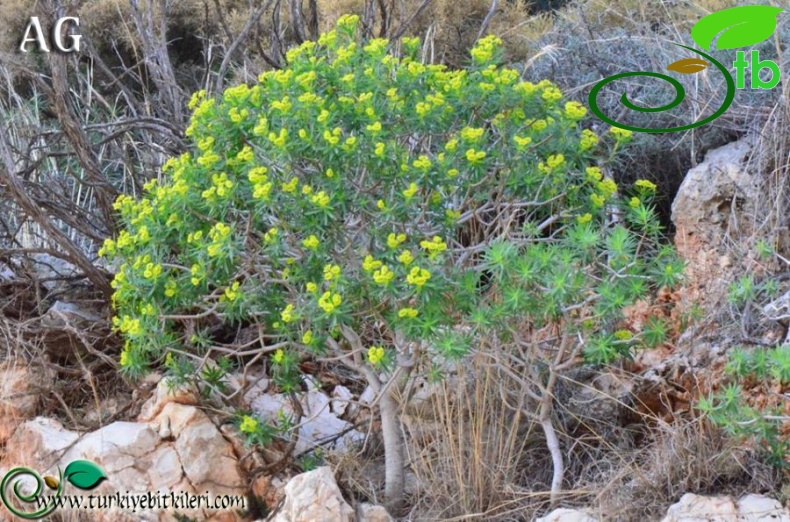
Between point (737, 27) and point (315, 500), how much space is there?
3184mm

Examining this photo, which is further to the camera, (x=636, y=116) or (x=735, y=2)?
(x=735, y=2)

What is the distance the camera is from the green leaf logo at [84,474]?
13.3 feet

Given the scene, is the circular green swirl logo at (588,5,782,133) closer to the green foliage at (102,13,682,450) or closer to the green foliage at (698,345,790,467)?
the green foliage at (102,13,682,450)

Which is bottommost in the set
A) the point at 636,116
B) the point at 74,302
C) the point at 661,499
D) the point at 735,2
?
the point at 661,499

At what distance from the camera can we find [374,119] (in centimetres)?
365

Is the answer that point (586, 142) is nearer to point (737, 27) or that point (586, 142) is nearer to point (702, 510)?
point (702, 510)

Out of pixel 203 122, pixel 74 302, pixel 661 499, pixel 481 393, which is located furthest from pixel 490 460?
pixel 74 302

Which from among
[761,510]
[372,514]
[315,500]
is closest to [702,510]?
[761,510]

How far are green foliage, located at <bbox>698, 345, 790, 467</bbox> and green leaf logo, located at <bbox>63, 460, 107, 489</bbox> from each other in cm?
213

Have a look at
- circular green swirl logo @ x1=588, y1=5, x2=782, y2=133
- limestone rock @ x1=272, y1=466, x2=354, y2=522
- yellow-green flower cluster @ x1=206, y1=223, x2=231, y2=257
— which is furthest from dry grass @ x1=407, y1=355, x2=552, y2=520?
circular green swirl logo @ x1=588, y1=5, x2=782, y2=133

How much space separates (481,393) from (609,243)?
81 centimetres

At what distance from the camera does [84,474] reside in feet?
13.4

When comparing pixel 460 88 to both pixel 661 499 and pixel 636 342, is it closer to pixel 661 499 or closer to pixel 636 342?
pixel 636 342

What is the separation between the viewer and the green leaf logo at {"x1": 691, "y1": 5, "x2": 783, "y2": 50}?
5.26m
